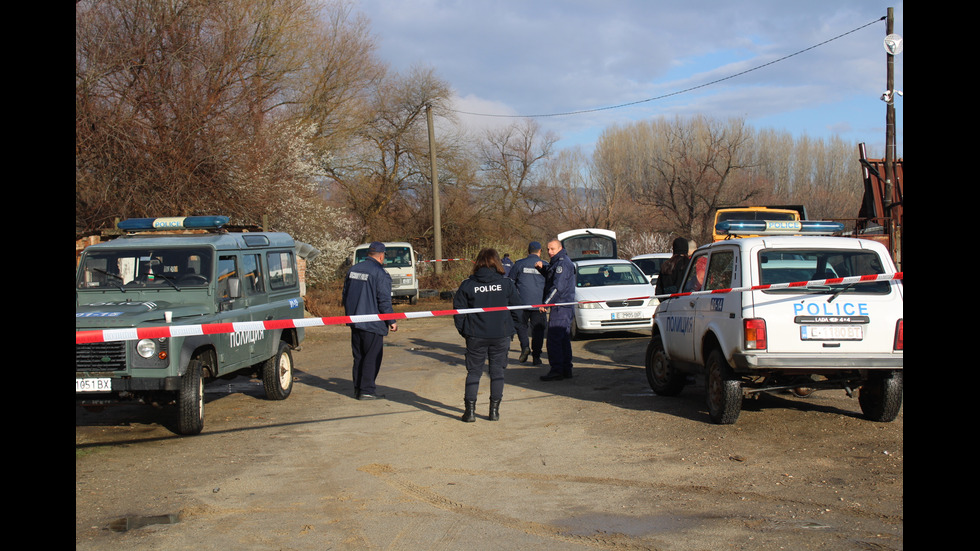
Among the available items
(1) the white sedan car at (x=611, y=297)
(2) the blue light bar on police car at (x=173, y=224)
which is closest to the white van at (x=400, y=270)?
(1) the white sedan car at (x=611, y=297)

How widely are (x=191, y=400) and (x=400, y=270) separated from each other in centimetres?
1999

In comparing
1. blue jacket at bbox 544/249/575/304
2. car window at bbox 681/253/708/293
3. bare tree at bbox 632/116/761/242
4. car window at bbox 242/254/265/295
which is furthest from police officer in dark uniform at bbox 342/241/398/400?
bare tree at bbox 632/116/761/242

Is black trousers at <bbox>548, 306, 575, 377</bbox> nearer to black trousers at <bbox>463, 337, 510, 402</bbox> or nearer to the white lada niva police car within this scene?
the white lada niva police car

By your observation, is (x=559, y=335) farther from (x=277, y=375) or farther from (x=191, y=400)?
(x=191, y=400)

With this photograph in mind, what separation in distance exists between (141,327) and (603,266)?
11.2 m

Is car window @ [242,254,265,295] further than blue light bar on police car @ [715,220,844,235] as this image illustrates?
Yes

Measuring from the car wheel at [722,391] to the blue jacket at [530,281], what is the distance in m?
4.38

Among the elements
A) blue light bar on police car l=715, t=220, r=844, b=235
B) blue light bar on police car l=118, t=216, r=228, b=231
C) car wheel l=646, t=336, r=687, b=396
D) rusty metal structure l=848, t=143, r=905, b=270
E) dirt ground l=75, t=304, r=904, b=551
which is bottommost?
dirt ground l=75, t=304, r=904, b=551

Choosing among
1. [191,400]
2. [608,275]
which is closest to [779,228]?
[191,400]

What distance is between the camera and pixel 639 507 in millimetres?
5355

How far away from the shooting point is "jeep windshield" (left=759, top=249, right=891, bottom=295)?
7652mm

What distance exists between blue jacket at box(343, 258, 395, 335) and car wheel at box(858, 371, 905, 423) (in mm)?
5525
